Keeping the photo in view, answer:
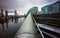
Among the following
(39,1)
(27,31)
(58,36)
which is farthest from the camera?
(39,1)

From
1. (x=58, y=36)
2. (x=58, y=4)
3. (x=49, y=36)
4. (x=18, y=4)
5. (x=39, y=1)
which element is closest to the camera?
(x=58, y=36)

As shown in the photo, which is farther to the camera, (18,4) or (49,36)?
(18,4)

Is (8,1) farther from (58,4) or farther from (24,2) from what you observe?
(58,4)

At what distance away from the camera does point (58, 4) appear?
2797 millimetres

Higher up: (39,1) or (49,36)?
(39,1)

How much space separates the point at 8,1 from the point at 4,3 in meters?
0.22

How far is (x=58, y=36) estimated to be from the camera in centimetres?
103

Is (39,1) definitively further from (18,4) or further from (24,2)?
(18,4)

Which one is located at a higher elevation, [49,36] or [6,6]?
[6,6]

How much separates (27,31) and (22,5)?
421cm

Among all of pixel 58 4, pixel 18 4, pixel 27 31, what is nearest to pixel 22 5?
pixel 18 4

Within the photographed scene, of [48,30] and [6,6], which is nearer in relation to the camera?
[48,30]

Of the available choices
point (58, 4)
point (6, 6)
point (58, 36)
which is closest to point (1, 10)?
point (6, 6)

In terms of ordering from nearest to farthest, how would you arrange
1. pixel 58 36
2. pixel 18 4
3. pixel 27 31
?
pixel 58 36 < pixel 27 31 < pixel 18 4
